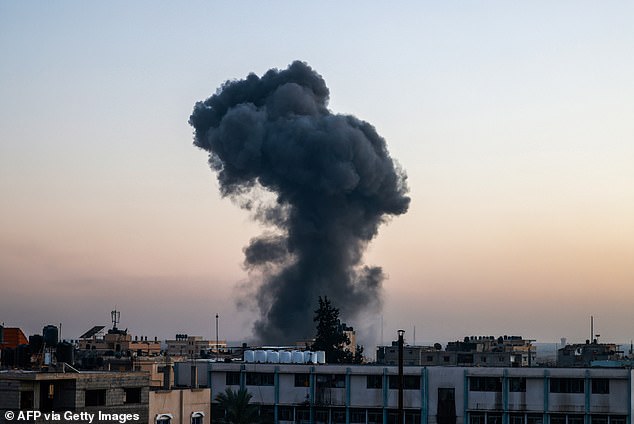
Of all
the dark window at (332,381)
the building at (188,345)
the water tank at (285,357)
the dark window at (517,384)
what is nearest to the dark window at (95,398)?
the dark window at (332,381)

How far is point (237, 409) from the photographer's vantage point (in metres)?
68.8

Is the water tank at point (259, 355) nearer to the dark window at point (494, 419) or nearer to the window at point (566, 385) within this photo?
the dark window at point (494, 419)

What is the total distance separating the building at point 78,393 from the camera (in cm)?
5047

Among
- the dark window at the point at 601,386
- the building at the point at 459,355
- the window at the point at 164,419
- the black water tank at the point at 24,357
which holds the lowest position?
the window at the point at 164,419

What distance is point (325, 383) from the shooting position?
76750 mm

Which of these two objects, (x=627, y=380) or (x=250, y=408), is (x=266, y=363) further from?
(x=627, y=380)

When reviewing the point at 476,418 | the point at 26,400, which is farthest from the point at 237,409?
the point at 26,400

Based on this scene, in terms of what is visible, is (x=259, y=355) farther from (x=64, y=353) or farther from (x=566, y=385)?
(x=64, y=353)

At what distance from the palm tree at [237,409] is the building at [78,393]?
41.9ft

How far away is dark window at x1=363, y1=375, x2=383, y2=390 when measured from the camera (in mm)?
75375

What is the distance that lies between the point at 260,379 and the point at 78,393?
86.4ft

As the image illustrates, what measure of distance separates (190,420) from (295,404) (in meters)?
17.0

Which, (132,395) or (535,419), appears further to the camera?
(535,419)

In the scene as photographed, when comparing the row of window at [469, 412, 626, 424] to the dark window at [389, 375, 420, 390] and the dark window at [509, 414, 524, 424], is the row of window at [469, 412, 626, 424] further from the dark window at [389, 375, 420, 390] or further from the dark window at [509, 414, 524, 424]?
the dark window at [389, 375, 420, 390]
